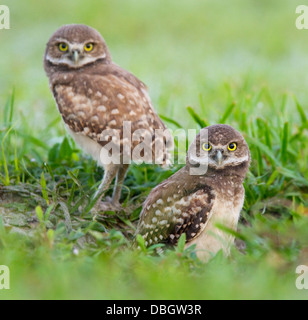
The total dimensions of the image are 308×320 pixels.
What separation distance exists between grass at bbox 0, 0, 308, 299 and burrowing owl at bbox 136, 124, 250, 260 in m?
0.22

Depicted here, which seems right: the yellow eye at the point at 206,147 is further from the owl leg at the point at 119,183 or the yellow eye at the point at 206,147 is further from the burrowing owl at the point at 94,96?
the owl leg at the point at 119,183

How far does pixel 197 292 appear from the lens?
320cm

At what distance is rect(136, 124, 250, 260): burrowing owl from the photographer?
14.1 feet

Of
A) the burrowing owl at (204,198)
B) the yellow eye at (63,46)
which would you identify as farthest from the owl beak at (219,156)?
the yellow eye at (63,46)

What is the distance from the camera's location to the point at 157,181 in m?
5.32

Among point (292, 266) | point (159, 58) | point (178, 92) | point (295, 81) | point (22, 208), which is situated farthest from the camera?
point (159, 58)

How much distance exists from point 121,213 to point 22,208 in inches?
29.2

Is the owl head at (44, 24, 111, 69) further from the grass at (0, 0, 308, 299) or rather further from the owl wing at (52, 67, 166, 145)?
the grass at (0, 0, 308, 299)

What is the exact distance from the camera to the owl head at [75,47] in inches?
213

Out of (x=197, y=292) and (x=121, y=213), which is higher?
(x=121, y=213)

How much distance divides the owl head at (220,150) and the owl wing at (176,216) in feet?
0.62

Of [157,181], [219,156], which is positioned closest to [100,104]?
[157,181]
